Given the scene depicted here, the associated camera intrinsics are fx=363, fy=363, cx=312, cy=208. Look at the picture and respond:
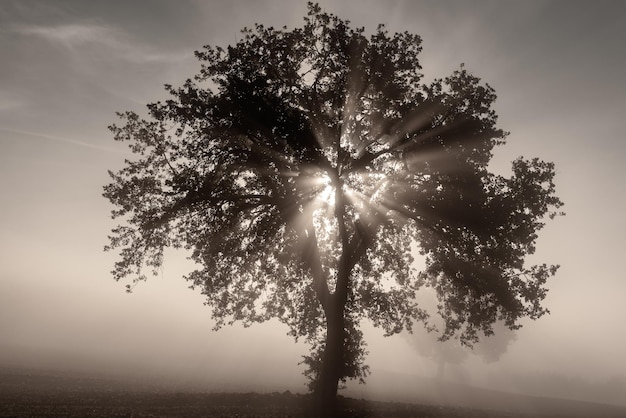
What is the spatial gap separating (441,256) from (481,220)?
433 cm

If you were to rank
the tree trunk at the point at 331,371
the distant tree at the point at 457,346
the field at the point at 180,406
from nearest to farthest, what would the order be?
1. the field at the point at 180,406
2. the tree trunk at the point at 331,371
3. the distant tree at the point at 457,346

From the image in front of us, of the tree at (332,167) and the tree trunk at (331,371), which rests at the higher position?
the tree at (332,167)

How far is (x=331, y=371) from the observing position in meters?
18.5

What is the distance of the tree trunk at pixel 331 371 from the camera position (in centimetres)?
1794

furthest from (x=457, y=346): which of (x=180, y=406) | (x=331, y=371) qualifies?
(x=180, y=406)

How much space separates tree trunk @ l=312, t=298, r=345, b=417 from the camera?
17938 millimetres

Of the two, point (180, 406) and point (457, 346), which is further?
point (457, 346)

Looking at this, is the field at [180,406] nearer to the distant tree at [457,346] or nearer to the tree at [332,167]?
the tree at [332,167]

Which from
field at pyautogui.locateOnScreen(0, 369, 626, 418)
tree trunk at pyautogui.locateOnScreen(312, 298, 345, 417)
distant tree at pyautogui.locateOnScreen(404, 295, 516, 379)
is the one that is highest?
distant tree at pyautogui.locateOnScreen(404, 295, 516, 379)

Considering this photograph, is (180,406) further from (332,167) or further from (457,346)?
(457,346)

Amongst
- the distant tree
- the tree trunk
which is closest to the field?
the tree trunk

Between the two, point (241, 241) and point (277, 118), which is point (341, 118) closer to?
point (277, 118)

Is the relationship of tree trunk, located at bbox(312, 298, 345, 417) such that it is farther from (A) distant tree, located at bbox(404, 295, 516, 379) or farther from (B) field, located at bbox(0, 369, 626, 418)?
(A) distant tree, located at bbox(404, 295, 516, 379)

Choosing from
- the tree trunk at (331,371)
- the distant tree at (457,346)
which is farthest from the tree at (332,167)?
the distant tree at (457,346)
